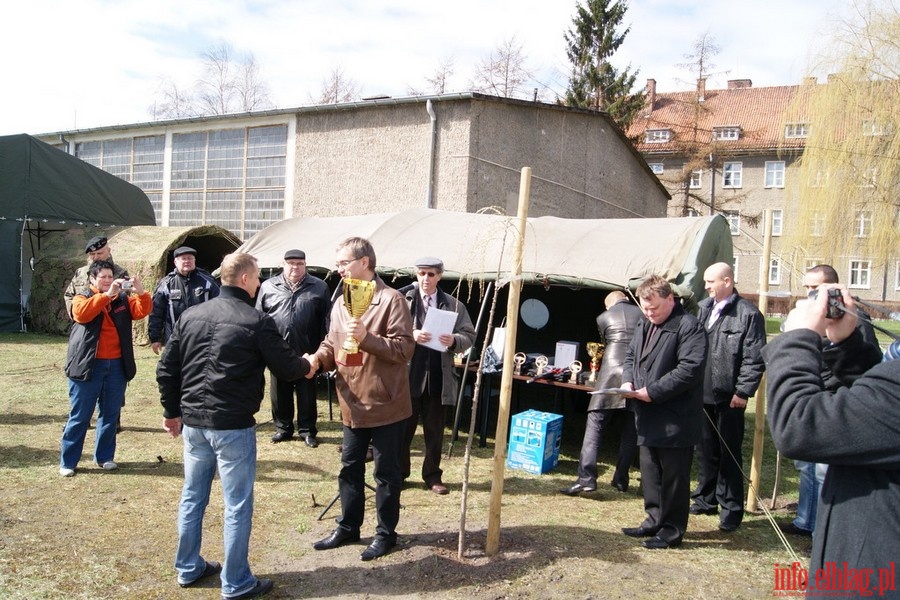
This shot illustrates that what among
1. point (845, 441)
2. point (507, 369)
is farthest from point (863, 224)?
point (845, 441)

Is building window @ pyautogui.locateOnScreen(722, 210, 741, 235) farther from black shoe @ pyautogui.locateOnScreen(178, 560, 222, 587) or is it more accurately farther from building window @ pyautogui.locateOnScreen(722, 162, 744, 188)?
building window @ pyautogui.locateOnScreen(722, 162, 744, 188)

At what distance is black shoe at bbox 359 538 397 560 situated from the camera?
3.93 m

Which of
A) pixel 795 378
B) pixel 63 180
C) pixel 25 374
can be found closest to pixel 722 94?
pixel 63 180

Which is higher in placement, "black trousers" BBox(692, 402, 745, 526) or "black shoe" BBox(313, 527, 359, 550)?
"black trousers" BBox(692, 402, 745, 526)

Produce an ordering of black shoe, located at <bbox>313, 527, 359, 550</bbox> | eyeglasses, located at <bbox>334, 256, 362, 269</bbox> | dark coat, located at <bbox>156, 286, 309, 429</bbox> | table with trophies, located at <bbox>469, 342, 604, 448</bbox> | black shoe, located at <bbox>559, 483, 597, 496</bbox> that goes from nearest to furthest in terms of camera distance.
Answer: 1. dark coat, located at <bbox>156, 286, 309, 429</bbox>
2. eyeglasses, located at <bbox>334, 256, 362, 269</bbox>
3. black shoe, located at <bbox>313, 527, 359, 550</bbox>
4. black shoe, located at <bbox>559, 483, 597, 496</bbox>
5. table with trophies, located at <bbox>469, 342, 604, 448</bbox>

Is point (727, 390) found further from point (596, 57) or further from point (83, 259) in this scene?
point (596, 57)

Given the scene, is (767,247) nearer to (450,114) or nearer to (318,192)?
(450,114)

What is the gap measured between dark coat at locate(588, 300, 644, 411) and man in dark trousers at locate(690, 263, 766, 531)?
2.27 ft

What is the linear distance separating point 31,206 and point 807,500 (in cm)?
1642

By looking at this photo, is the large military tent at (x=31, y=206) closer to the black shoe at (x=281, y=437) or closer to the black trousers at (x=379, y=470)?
the black shoe at (x=281, y=437)

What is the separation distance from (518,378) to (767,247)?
8.86 ft

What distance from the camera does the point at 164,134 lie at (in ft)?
64.3

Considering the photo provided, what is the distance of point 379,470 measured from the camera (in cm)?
395

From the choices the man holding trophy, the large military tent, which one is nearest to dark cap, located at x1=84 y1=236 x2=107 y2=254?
the man holding trophy
